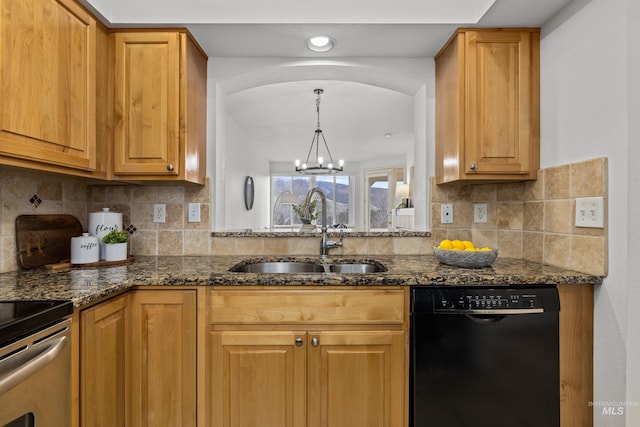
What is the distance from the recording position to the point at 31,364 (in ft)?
3.01

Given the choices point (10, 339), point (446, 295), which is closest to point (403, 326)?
point (446, 295)

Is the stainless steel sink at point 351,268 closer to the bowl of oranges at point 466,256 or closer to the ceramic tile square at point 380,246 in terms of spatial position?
the ceramic tile square at point 380,246

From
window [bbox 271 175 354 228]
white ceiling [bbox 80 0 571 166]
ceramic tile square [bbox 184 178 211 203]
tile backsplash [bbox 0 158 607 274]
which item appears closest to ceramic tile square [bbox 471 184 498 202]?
tile backsplash [bbox 0 158 607 274]

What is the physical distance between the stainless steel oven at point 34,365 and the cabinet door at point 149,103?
87cm

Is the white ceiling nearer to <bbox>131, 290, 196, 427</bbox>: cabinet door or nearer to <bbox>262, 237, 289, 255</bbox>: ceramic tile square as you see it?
<bbox>262, 237, 289, 255</bbox>: ceramic tile square

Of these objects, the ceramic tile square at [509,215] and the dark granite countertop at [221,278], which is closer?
the dark granite countertop at [221,278]

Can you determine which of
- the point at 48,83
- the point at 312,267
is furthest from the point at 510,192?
the point at 48,83

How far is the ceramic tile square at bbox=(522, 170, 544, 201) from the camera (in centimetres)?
172

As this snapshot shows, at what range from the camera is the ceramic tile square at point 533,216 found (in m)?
1.74

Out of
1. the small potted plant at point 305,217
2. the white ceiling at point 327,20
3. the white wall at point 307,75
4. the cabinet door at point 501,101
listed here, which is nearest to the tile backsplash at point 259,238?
the white wall at point 307,75

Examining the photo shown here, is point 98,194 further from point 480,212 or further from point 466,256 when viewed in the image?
point 480,212

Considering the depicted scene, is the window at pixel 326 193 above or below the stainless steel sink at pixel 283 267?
above

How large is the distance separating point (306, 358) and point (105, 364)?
0.76 meters

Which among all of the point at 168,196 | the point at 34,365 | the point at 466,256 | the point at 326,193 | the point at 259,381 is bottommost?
the point at 259,381
